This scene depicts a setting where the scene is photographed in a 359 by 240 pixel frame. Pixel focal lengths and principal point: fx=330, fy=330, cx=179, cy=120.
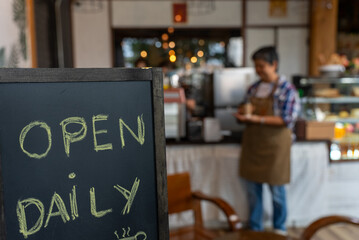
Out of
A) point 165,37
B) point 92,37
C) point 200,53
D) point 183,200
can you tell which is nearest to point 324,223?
point 183,200

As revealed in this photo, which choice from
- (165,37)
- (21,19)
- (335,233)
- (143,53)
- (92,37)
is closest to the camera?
(21,19)

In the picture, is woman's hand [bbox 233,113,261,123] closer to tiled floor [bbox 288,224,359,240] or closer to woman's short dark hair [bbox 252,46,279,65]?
woman's short dark hair [bbox 252,46,279,65]

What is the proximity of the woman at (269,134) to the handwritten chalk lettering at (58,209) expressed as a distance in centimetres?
186

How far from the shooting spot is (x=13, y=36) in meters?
1.65

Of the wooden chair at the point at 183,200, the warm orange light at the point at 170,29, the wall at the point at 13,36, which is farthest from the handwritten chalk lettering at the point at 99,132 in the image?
the warm orange light at the point at 170,29

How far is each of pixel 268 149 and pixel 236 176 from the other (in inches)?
20.5

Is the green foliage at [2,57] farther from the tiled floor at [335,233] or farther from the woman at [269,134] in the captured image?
the tiled floor at [335,233]

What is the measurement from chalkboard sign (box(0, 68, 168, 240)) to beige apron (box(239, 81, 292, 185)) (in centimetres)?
190

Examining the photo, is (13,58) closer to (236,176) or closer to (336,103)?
(236,176)

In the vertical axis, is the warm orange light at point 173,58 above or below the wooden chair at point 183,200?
above

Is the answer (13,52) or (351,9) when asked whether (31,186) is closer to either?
(13,52)

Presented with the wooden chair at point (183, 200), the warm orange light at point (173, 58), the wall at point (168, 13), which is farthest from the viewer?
the warm orange light at point (173, 58)

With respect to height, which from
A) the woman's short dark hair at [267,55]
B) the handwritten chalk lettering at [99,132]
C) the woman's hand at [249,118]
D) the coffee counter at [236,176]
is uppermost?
the woman's short dark hair at [267,55]

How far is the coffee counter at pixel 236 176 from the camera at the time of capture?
9.87 ft
